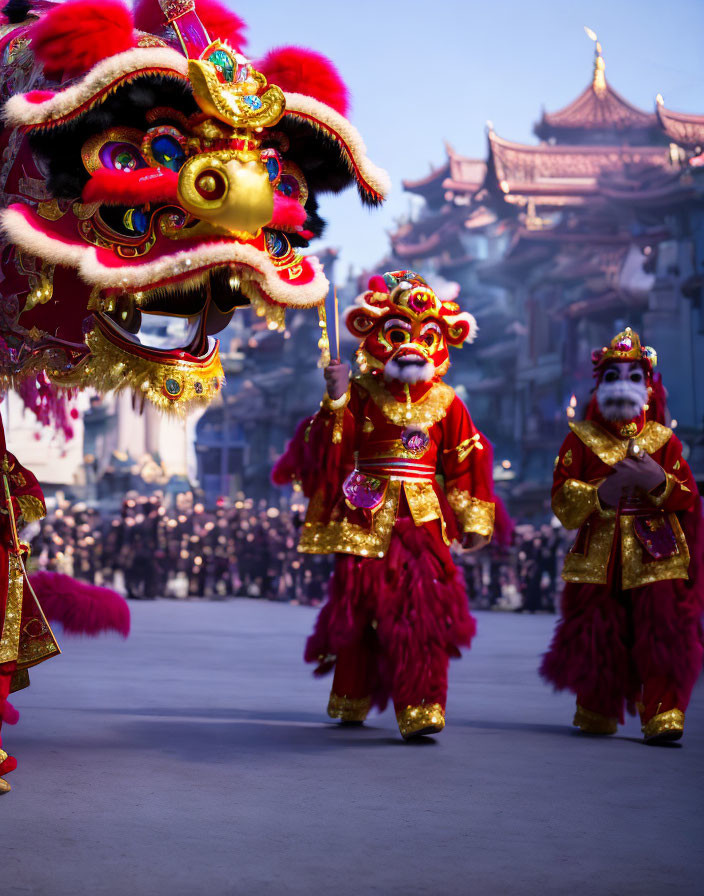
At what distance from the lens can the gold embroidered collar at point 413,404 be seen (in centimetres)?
481

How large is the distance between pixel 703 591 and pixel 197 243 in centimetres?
249

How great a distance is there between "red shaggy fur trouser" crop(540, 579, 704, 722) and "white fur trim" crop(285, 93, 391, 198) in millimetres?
1894

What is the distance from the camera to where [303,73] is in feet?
12.5

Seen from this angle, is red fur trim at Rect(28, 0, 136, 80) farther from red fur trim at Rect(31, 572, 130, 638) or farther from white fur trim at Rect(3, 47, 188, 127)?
red fur trim at Rect(31, 572, 130, 638)

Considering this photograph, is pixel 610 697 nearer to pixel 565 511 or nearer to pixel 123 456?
pixel 565 511

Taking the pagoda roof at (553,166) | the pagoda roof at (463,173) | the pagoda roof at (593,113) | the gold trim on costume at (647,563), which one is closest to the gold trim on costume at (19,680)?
the gold trim on costume at (647,563)

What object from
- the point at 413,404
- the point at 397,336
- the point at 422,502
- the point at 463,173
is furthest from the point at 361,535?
the point at 463,173

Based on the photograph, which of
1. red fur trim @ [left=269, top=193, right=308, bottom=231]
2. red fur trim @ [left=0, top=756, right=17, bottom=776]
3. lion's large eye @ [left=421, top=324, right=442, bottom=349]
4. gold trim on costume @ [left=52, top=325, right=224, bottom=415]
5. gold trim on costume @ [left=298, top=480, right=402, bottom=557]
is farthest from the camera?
lion's large eye @ [left=421, top=324, right=442, bottom=349]

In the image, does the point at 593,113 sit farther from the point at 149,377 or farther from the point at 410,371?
the point at 149,377

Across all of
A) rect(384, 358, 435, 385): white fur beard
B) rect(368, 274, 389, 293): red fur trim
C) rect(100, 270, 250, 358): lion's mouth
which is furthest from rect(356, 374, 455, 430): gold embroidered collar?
rect(100, 270, 250, 358): lion's mouth

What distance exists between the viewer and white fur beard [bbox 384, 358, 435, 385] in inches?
186

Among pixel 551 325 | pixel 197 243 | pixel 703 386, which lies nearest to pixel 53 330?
pixel 197 243

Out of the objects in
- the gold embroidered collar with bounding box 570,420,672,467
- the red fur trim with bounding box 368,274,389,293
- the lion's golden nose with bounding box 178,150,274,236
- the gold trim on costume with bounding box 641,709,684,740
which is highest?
the red fur trim with bounding box 368,274,389,293

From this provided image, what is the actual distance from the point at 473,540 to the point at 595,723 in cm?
84
